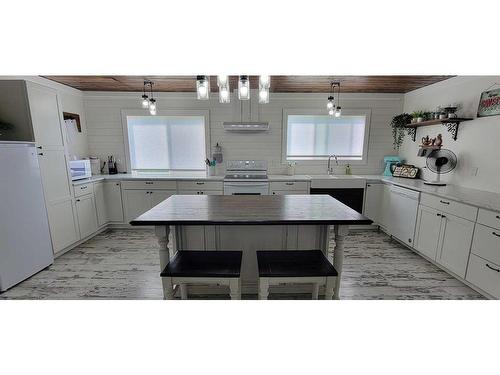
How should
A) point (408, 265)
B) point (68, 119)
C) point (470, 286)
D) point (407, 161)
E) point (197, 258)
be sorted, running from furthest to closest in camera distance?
point (407, 161), point (68, 119), point (408, 265), point (470, 286), point (197, 258)

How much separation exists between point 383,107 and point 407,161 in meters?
1.05

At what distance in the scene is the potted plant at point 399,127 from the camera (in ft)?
12.1

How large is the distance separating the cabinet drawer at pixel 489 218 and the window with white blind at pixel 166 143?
3.75 m

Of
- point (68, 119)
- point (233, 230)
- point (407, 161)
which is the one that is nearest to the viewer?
point (233, 230)

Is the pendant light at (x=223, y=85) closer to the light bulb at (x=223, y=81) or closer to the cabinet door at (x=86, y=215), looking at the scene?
the light bulb at (x=223, y=81)

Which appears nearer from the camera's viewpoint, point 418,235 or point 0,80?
point 0,80

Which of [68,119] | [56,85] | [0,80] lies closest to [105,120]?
[68,119]

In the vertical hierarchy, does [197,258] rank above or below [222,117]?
below

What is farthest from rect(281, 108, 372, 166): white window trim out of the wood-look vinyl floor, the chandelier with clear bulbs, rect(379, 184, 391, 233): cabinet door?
the chandelier with clear bulbs

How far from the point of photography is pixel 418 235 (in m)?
2.85

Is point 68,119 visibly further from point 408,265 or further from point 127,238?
point 408,265

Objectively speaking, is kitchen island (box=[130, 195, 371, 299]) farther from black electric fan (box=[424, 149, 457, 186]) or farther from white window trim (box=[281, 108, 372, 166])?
white window trim (box=[281, 108, 372, 166])

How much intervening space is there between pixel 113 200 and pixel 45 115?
1.53 m

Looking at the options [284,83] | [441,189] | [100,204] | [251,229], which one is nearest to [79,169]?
[100,204]
